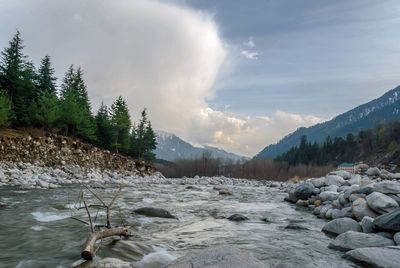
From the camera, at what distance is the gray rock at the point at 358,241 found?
26.5ft

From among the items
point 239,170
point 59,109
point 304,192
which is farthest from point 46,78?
point 239,170

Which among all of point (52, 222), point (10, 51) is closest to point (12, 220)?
point (52, 222)

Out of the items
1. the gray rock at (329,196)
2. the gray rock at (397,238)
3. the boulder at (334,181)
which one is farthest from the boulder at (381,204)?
the boulder at (334,181)

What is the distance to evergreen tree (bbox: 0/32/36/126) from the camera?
39.0 m

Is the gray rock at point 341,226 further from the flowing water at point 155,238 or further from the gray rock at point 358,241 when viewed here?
the gray rock at point 358,241

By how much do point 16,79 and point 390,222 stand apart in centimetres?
4093

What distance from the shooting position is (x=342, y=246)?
8.27 meters

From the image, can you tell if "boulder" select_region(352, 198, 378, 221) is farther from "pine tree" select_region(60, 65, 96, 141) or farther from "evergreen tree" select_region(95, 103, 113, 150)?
"evergreen tree" select_region(95, 103, 113, 150)

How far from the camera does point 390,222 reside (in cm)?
898

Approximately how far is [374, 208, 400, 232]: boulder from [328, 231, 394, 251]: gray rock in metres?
0.78

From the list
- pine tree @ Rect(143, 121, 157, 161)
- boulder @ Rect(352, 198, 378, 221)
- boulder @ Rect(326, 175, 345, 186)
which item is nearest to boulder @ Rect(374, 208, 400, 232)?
boulder @ Rect(352, 198, 378, 221)

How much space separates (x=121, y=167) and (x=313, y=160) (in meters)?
94.3

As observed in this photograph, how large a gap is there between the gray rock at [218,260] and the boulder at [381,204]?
7487 mm

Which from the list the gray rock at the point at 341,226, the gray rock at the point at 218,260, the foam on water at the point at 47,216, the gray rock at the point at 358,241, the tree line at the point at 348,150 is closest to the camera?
the gray rock at the point at 218,260
